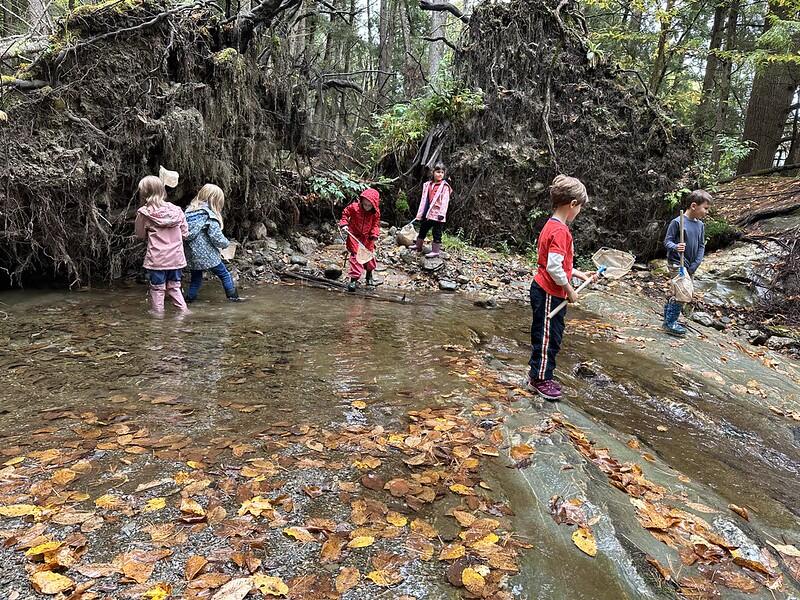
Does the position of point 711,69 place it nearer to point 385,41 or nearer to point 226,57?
point 385,41

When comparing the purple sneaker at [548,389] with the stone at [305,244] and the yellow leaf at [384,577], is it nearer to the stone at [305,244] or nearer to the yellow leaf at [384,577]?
the yellow leaf at [384,577]

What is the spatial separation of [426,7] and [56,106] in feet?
33.8

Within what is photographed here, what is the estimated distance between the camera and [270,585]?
1.89 m

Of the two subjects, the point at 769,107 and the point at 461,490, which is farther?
the point at 769,107

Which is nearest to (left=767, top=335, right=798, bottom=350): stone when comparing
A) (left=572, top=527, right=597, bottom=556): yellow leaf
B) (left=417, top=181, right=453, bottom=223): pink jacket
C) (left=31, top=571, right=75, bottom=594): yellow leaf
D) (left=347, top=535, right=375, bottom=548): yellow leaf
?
(left=417, top=181, right=453, bottom=223): pink jacket

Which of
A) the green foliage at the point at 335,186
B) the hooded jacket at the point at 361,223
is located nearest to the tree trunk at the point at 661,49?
the green foliage at the point at 335,186

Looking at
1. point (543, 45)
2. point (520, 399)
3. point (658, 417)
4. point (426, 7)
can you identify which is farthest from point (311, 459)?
point (426, 7)

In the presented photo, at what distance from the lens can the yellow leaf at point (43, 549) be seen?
1937mm

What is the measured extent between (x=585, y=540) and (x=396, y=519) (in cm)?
90

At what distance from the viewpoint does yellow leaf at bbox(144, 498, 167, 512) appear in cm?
229

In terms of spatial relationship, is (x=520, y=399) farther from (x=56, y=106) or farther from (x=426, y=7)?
(x=426, y=7)

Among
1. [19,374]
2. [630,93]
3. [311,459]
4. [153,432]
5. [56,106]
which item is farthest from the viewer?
[630,93]

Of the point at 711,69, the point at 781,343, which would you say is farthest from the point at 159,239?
the point at 711,69

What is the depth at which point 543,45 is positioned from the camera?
11.7 meters
